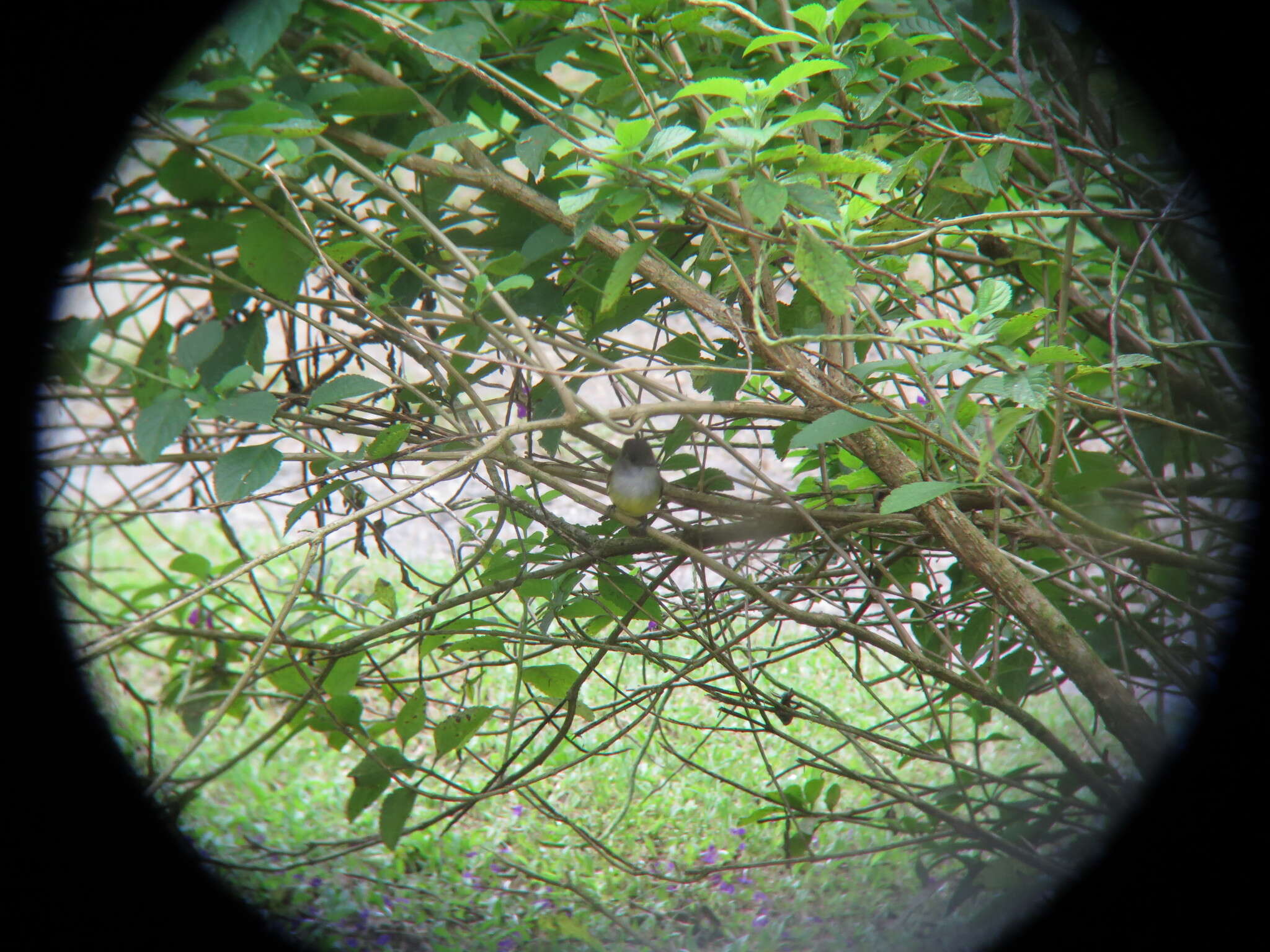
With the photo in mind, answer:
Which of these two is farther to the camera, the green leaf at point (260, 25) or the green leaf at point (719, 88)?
the green leaf at point (260, 25)

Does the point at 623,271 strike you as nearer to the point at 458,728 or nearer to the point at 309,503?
the point at 309,503

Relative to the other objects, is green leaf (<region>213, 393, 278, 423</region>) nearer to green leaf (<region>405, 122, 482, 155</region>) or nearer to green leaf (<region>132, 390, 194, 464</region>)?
green leaf (<region>132, 390, 194, 464</region>)

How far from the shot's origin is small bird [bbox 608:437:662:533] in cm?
111

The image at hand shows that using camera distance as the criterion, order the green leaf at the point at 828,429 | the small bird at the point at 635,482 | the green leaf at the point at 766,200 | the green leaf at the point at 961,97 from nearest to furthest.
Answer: the green leaf at the point at 766,200, the green leaf at the point at 828,429, the green leaf at the point at 961,97, the small bird at the point at 635,482

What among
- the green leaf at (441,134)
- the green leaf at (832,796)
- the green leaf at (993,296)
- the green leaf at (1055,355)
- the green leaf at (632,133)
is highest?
the green leaf at (441,134)

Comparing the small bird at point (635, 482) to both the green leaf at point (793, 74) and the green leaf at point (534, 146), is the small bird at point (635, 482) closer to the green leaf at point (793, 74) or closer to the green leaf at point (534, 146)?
the green leaf at point (534, 146)

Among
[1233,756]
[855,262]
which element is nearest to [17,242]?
[855,262]

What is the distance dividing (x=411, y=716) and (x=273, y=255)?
0.64 meters

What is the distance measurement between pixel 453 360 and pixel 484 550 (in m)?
0.25

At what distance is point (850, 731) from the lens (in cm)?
119

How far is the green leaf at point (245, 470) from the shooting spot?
90 centimetres

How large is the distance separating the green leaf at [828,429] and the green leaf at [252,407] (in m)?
0.52

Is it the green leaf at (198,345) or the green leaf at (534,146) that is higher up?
the green leaf at (534,146)

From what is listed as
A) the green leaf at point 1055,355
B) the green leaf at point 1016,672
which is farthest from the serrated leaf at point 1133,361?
the green leaf at point 1016,672
